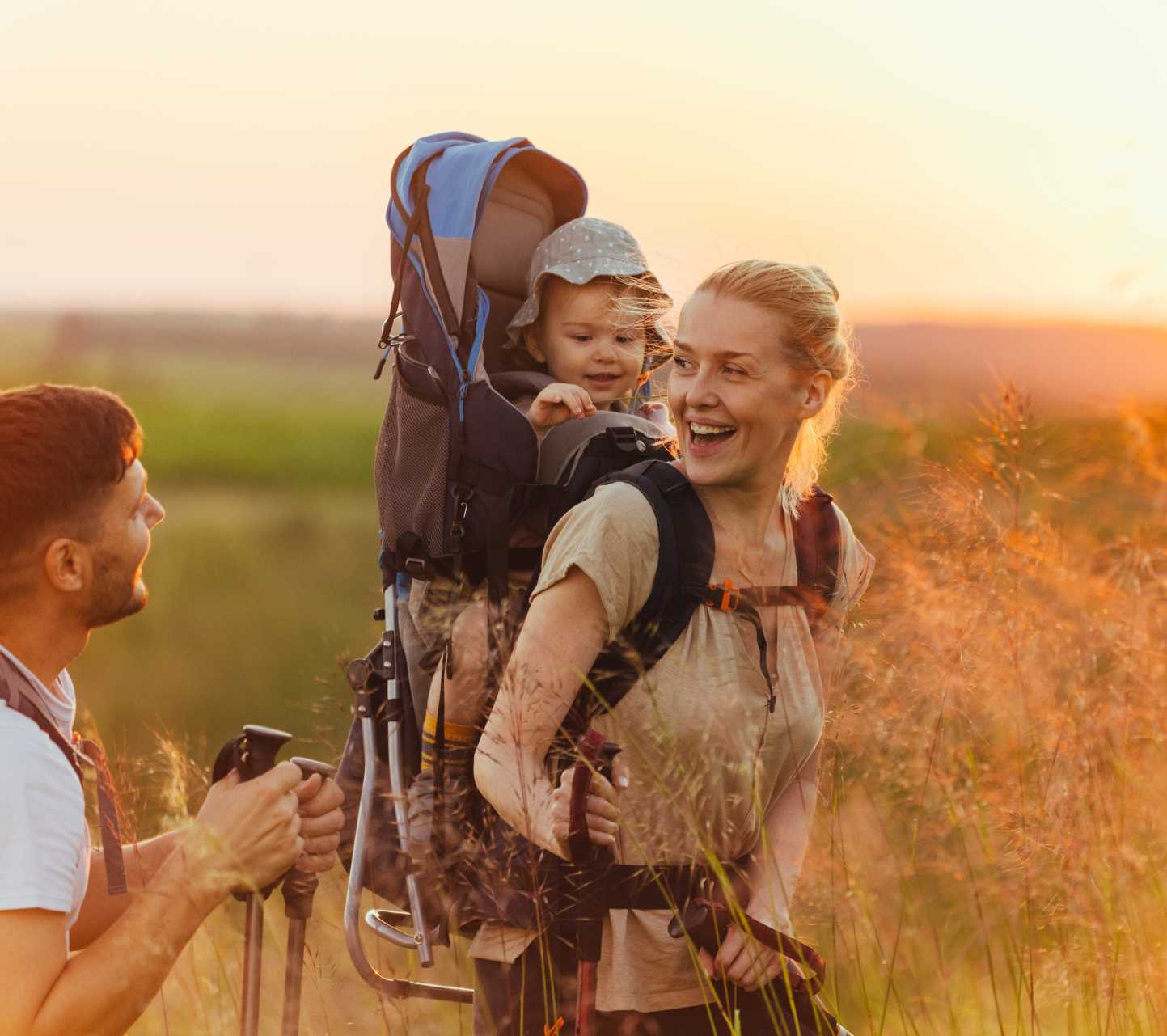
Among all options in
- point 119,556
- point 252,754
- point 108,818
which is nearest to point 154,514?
point 119,556

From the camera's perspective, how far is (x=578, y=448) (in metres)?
2.97

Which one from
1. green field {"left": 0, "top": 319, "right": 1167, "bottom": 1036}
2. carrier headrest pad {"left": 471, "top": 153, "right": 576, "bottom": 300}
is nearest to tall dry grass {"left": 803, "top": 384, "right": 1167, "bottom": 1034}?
green field {"left": 0, "top": 319, "right": 1167, "bottom": 1036}

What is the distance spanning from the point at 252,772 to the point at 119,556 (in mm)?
466

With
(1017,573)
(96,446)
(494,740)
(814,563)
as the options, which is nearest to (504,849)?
(494,740)

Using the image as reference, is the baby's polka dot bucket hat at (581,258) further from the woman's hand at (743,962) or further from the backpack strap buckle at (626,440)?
the woman's hand at (743,962)

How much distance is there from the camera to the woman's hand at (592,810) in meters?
2.30

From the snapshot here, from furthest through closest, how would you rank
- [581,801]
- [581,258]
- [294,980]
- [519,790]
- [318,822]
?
[581,258] < [294,980] < [318,822] < [519,790] < [581,801]

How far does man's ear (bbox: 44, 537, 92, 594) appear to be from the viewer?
89.8 inches

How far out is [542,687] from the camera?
237cm

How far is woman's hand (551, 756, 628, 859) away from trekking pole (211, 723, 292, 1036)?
0.51 m

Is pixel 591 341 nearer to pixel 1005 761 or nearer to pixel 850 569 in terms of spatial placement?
pixel 850 569

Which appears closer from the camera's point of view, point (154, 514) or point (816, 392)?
point (154, 514)

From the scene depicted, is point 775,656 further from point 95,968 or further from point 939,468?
point 95,968

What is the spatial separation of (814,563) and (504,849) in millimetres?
841
